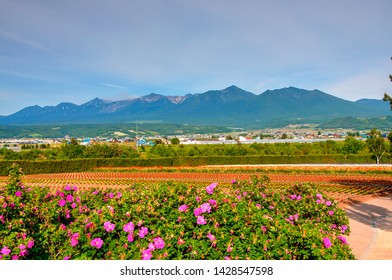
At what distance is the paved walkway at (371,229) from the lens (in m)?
7.22

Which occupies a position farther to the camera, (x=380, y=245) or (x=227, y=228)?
(x=380, y=245)

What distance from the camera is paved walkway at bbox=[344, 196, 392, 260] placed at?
7225 millimetres

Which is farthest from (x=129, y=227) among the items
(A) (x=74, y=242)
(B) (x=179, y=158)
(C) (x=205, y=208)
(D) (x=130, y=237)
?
(B) (x=179, y=158)

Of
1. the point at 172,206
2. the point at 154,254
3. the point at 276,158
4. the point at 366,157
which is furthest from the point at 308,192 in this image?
the point at 366,157

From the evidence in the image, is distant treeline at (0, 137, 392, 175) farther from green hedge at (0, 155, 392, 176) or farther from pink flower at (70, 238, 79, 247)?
pink flower at (70, 238, 79, 247)

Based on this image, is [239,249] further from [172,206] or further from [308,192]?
[308,192]

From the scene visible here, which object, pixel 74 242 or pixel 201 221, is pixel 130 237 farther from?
pixel 201 221

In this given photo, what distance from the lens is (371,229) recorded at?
9.34 m

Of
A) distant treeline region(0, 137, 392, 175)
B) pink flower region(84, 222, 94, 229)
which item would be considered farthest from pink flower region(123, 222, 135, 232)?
distant treeline region(0, 137, 392, 175)

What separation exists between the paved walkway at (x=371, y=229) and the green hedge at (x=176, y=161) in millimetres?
28104

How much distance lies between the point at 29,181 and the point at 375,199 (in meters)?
28.3

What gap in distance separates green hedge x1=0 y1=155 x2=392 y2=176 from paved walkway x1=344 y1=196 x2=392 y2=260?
28.1m

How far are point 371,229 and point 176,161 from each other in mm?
32795

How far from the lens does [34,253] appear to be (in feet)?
14.7
